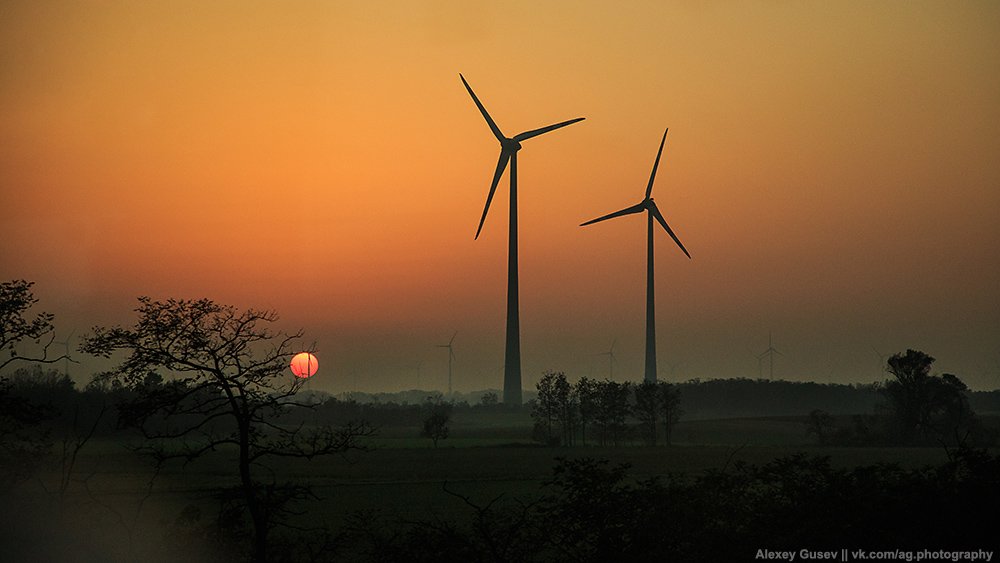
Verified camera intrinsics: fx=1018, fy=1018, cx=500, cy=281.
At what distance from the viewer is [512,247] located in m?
135

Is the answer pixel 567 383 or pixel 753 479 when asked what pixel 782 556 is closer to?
pixel 753 479

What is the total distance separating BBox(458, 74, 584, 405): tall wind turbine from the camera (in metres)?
119

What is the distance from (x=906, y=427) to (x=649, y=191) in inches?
1728

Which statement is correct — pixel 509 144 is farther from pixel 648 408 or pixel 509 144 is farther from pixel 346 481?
pixel 346 481

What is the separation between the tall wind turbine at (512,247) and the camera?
119 m

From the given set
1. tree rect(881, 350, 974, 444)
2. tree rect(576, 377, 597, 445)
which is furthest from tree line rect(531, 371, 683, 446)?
tree rect(881, 350, 974, 444)

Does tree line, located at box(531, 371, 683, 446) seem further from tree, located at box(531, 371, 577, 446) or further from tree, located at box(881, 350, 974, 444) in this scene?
tree, located at box(881, 350, 974, 444)

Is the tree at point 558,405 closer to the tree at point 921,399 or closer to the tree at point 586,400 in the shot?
the tree at point 586,400

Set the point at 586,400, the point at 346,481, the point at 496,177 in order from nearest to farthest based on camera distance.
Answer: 1. the point at 346,481
2. the point at 496,177
3. the point at 586,400

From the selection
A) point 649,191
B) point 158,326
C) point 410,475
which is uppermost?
point 649,191

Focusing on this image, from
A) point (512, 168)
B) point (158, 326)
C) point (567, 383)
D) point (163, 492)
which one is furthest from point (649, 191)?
point (158, 326)

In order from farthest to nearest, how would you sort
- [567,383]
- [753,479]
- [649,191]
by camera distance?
[567,383] → [649,191] → [753,479]

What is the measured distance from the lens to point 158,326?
62.1 feet

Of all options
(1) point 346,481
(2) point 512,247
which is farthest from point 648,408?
(1) point 346,481
